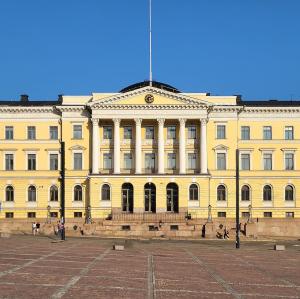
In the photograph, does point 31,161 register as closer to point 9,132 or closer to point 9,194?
point 9,132

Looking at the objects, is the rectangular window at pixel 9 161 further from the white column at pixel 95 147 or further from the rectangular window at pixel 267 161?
the rectangular window at pixel 267 161

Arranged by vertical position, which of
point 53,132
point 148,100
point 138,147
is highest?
point 148,100

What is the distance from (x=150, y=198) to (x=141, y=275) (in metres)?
46.4

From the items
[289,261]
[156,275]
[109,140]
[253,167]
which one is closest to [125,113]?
[109,140]

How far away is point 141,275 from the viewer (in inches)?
982

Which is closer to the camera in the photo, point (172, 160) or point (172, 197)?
point (172, 197)

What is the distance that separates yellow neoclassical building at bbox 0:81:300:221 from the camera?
71062 millimetres

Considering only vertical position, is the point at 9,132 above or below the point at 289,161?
above

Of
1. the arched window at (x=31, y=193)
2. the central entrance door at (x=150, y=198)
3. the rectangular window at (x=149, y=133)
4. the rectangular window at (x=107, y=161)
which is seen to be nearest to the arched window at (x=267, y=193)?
the central entrance door at (x=150, y=198)

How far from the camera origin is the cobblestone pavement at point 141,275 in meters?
20.1

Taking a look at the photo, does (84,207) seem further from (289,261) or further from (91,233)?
(289,261)

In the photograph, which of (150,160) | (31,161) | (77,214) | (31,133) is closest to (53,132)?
(31,133)

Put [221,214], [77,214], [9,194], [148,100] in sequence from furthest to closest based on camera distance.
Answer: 1. [9,194]
2. [77,214]
3. [221,214]
4. [148,100]

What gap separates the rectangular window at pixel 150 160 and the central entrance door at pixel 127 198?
12.0 feet
